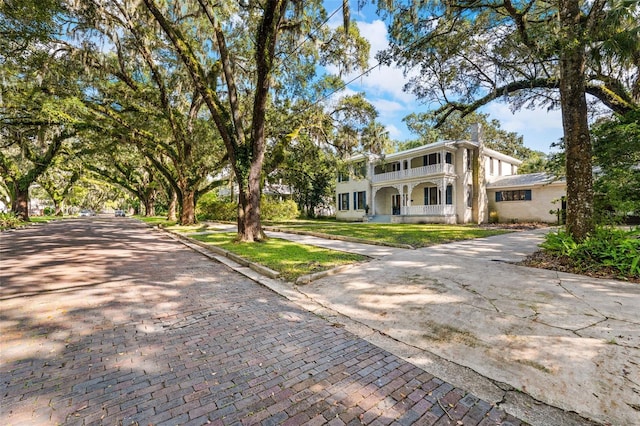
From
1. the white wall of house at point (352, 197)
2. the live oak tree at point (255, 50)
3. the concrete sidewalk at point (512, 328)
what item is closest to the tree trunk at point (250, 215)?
the live oak tree at point (255, 50)

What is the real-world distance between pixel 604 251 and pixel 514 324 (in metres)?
4.05

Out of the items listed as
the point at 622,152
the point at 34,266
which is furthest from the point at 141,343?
the point at 622,152

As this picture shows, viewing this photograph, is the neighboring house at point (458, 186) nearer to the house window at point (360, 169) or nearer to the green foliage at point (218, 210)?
the house window at point (360, 169)

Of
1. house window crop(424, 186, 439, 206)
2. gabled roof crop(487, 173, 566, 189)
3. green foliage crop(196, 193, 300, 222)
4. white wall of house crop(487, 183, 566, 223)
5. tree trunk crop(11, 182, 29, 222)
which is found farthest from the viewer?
green foliage crop(196, 193, 300, 222)

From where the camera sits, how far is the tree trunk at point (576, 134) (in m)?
6.43

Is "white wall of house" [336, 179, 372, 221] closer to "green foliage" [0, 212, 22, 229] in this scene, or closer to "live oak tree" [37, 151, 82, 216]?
"live oak tree" [37, 151, 82, 216]

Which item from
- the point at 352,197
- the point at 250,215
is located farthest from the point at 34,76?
the point at 352,197

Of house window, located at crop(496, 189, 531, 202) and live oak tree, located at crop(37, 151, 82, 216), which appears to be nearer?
house window, located at crop(496, 189, 531, 202)

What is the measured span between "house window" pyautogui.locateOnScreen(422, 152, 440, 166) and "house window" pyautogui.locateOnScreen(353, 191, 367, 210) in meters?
6.03

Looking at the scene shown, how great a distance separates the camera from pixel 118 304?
166 inches

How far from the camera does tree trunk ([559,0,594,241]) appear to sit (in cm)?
643

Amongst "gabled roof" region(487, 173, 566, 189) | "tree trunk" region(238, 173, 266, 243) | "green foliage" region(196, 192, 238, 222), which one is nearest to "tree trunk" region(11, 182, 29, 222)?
"green foliage" region(196, 192, 238, 222)

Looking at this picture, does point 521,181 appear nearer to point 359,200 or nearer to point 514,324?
point 359,200

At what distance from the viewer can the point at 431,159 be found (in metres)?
21.6
